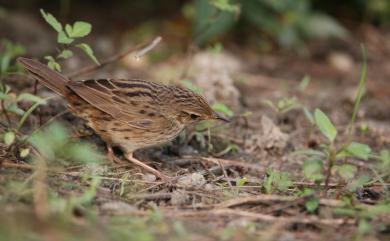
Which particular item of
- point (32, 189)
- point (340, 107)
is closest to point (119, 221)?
point (32, 189)

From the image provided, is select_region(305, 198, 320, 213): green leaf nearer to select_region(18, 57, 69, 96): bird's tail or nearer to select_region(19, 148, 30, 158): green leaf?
select_region(19, 148, 30, 158): green leaf

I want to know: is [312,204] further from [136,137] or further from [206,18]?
[206,18]

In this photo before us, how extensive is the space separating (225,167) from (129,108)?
1008mm

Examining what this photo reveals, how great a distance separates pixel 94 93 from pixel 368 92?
4.38 metres

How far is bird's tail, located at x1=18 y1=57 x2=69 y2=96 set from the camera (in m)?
5.65

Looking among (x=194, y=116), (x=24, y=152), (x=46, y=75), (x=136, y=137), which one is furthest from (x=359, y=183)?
(x=46, y=75)

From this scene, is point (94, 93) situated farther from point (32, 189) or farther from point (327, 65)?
point (327, 65)

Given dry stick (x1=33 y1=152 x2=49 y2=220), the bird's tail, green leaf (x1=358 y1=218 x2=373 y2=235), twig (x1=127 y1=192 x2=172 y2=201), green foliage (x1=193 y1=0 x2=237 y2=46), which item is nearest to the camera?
dry stick (x1=33 y1=152 x2=49 y2=220)

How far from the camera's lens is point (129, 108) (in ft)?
19.2

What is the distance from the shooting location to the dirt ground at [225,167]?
4156mm

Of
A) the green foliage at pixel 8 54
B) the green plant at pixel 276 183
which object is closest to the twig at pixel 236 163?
the green plant at pixel 276 183

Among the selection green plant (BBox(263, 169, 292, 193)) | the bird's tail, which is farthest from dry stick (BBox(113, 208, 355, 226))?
the bird's tail

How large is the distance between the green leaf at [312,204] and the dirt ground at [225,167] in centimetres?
5

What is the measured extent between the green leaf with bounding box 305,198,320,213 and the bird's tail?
244cm
